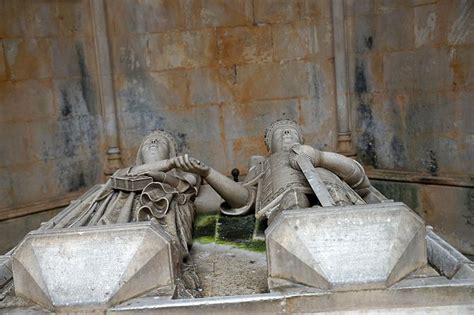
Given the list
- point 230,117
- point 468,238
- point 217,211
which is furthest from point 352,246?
point 230,117

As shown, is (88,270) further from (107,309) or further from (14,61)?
(14,61)

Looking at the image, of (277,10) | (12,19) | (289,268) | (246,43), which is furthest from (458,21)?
(12,19)

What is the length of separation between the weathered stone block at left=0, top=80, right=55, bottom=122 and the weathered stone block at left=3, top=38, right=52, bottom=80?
9 centimetres

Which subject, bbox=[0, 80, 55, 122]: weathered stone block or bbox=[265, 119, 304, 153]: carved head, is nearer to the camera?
bbox=[265, 119, 304, 153]: carved head

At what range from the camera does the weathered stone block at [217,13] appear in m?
6.49

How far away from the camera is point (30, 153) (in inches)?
243

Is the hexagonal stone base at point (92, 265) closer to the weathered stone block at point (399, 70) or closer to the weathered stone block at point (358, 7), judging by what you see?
the weathered stone block at point (399, 70)

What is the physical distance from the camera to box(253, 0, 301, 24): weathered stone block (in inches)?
255

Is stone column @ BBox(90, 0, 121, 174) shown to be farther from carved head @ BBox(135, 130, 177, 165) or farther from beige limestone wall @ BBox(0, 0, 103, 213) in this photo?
carved head @ BBox(135, 130, 177, 165)

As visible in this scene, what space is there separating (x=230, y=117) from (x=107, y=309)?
4323 millimetres

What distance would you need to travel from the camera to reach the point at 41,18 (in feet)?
20.3

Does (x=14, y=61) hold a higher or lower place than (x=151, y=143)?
higher

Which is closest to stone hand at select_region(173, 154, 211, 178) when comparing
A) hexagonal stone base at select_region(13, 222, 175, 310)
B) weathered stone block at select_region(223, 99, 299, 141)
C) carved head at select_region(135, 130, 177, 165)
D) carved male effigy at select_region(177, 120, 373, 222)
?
carved male effigy at select_region(177, 120, 373, 222)

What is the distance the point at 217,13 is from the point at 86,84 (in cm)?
170
